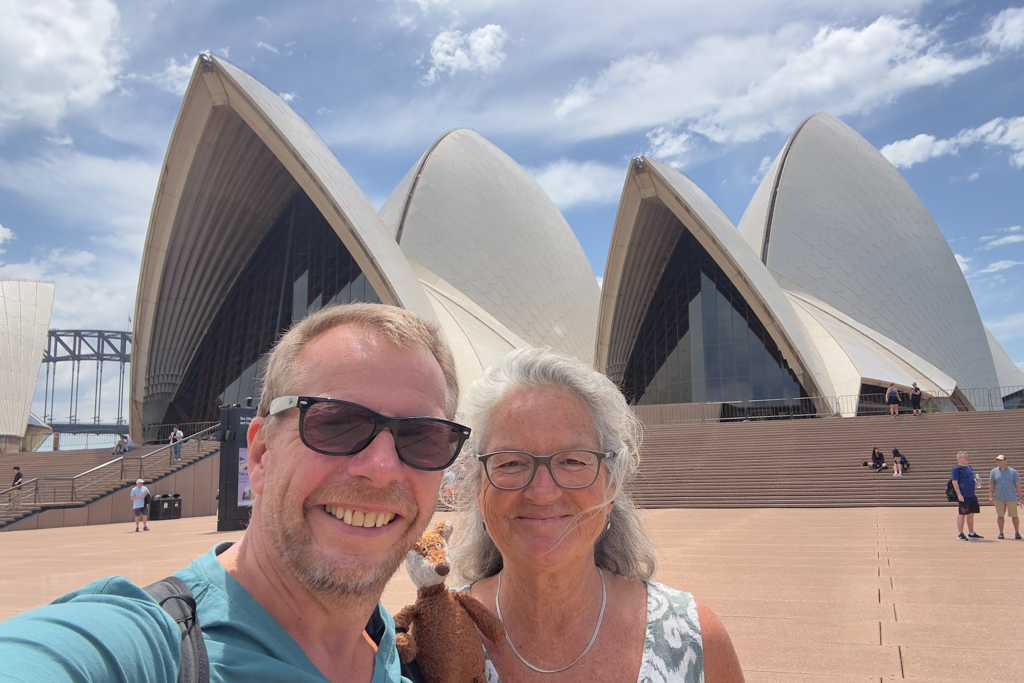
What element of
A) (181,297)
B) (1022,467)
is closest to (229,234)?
(181,297)

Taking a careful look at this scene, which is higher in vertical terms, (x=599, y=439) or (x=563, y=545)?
(x=599, y=439)

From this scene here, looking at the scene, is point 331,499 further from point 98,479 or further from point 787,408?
point 787,408

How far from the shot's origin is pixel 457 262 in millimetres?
26750

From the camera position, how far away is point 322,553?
3.40 ft

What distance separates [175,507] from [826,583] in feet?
42.5

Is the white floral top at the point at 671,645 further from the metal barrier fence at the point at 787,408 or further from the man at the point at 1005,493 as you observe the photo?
the metal barrier fence at the point at 787,408

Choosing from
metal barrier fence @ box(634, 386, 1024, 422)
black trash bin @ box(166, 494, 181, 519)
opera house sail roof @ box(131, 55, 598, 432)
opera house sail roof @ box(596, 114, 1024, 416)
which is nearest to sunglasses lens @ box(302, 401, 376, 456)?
black trash bin @ box(166, 494, 181, 519)

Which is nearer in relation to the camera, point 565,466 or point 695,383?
point 565,466

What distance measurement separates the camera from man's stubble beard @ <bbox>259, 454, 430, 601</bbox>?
3.40ft

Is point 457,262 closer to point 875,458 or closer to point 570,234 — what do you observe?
point 570,234

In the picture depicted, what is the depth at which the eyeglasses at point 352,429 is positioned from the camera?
1.08 meters

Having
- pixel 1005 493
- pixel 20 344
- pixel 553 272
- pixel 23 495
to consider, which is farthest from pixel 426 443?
pixel 20 344

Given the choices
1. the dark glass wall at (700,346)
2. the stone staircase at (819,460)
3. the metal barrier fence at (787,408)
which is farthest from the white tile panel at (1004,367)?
the stone staircase at (819,460)

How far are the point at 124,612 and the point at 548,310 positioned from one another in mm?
28155
